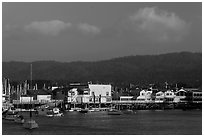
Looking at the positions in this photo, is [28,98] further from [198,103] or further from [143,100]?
[198,103]

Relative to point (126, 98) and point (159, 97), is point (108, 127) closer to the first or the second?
point (126, 98)

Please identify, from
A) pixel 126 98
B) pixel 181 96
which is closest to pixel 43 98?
pixel 126 98

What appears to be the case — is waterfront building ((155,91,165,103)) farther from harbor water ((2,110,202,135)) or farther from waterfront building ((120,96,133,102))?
harbor water ((2,110,202,135))

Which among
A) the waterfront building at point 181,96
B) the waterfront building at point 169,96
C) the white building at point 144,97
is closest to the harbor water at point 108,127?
the white building at point 144,97

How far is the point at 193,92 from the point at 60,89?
9.79 m

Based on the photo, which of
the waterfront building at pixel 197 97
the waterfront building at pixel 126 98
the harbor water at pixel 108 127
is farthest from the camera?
the waterfront building at pixel 197 97

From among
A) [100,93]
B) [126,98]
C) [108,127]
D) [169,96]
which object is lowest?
[108,127]

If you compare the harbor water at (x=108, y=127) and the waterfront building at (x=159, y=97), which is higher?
the waterfront building at (x=159, y=97)

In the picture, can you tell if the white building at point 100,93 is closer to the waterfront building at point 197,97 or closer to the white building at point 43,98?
the white building at point 43,98

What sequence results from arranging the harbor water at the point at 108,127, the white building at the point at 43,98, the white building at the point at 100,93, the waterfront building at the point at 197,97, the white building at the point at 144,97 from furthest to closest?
1. the waterfront building at the point at 197,97
2. the white building at the point at 144,97
3. the white building at the point at 43,98
4. the white building at the point at 100,93
5. the harbor water at the point at 108,127

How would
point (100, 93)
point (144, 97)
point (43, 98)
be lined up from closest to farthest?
point (100, 93) < point (43, 98) < point (144, 97)

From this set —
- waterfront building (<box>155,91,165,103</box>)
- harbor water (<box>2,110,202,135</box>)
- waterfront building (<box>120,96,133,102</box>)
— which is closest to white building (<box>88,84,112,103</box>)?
waterfront building (<box>120,96,133,102</box>)

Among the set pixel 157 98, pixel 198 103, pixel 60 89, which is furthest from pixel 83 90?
pixel 198 103

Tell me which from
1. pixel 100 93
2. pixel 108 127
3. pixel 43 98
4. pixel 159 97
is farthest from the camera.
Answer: pixel 159 97
